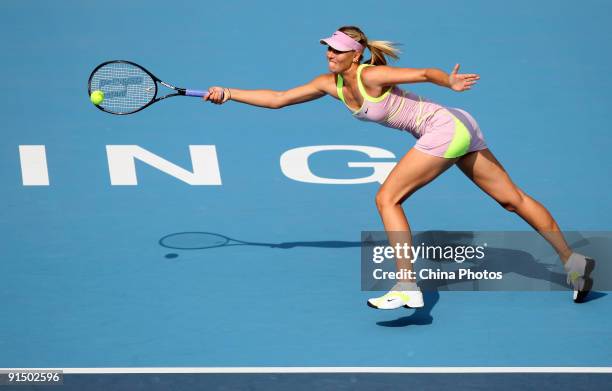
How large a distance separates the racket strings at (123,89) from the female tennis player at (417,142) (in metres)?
A: 1.00

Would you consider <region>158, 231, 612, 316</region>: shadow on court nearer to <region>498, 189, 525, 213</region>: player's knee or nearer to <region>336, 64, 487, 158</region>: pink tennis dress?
<region>498, 189, 525, 213</region>: player's knee

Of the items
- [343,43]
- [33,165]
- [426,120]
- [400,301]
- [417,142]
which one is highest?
[343,43]

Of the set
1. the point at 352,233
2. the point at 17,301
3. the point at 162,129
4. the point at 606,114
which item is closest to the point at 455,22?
the point at 606,114

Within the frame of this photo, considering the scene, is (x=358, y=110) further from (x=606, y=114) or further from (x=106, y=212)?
(x=606, y=114)

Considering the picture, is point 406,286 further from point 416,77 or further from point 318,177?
point 318,177

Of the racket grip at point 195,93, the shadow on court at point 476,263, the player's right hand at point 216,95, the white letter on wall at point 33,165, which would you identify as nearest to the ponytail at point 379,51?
the player's right hand at point 216,95

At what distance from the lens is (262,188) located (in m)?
10.7

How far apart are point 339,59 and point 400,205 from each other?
1.07 meters

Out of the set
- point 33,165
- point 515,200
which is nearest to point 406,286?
point 515,200

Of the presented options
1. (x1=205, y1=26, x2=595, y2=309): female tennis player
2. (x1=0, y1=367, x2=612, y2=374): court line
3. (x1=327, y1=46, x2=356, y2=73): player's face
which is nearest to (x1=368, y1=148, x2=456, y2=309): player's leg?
(x1=205, y1=26, x2=595, y2=309): female tennis player

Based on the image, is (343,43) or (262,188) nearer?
(343,43)

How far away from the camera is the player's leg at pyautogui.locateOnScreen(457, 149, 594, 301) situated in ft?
28.0

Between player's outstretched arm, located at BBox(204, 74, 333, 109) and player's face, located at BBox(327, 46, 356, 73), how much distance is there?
0.26 m

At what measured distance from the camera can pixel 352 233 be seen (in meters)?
9.92
